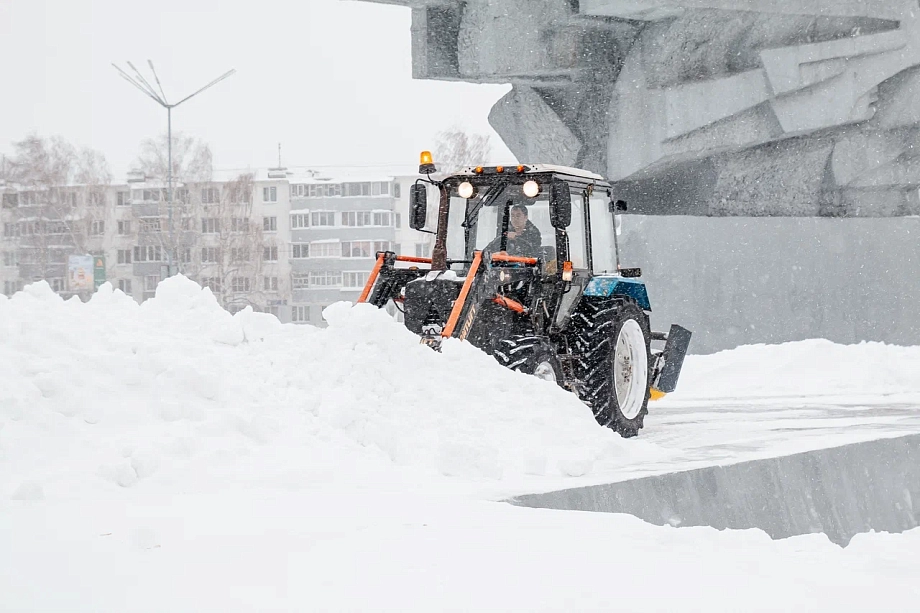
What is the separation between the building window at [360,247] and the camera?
54.2 meters

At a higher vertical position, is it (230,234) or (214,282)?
(230,234)

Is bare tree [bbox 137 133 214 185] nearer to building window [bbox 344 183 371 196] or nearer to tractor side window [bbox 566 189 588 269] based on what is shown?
building window [bbox 344 183 371 196]

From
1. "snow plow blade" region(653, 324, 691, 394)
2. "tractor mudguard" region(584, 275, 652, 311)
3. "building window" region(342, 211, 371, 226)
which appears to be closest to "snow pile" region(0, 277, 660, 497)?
"tractor mudguard" region(584, 275, 652, 311)

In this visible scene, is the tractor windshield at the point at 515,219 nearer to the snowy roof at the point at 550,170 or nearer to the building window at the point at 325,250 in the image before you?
the snowy roof at the point at 550,170

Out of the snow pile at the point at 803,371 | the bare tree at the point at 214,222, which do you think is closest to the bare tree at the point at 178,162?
the bare tree at the point at 214,222

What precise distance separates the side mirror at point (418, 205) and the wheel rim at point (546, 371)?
142 cm

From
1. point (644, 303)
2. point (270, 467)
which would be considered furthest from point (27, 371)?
point (644, 303)

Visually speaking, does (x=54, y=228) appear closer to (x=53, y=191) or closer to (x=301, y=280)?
(x=53, y=191)

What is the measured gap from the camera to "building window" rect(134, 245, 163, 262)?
159 feet

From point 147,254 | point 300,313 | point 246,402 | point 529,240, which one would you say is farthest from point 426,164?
point 300,313

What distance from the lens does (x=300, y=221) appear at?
54.8m

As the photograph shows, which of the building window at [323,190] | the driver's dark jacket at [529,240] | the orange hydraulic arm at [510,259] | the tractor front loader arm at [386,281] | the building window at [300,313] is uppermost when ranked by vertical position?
the building window at [323,190]

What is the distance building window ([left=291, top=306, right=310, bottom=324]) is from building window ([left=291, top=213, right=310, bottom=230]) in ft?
14.1

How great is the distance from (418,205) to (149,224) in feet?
127
